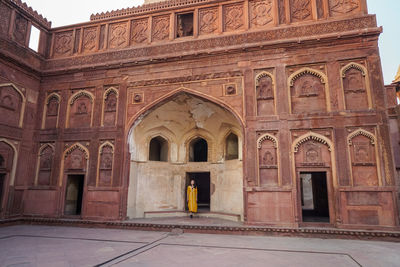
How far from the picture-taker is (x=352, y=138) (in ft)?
25.1

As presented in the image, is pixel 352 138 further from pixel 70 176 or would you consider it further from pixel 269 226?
pixel 70 176

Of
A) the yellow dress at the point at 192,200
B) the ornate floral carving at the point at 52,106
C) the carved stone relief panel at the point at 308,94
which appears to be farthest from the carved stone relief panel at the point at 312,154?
the ornate floral carving at the point at 52,106

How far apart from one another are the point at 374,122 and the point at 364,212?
2.44 meters

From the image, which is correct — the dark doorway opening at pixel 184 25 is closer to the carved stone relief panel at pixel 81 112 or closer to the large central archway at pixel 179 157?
the large central archway at pixel 179 157

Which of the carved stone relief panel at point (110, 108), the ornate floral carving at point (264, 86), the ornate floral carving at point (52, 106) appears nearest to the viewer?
the ornate floral carving at point (264, 86)

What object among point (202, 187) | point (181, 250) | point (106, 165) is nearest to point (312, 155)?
point (181, 250)

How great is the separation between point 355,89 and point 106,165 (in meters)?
8.21

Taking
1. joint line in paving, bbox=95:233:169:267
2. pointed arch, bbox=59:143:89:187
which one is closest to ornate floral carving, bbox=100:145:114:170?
pointed arch, bbox=59:143:89:187

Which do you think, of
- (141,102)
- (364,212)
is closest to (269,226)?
(364,212)

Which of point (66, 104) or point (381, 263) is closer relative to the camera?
point (381, 263)

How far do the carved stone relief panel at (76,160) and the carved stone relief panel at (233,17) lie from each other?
676 cm

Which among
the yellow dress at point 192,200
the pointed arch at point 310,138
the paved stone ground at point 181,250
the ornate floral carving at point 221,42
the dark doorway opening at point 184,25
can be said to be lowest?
the paved stone ground at point 181,250

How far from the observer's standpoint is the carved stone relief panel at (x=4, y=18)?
946cm

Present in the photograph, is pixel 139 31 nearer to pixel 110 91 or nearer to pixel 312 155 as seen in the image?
pixel 110 91
